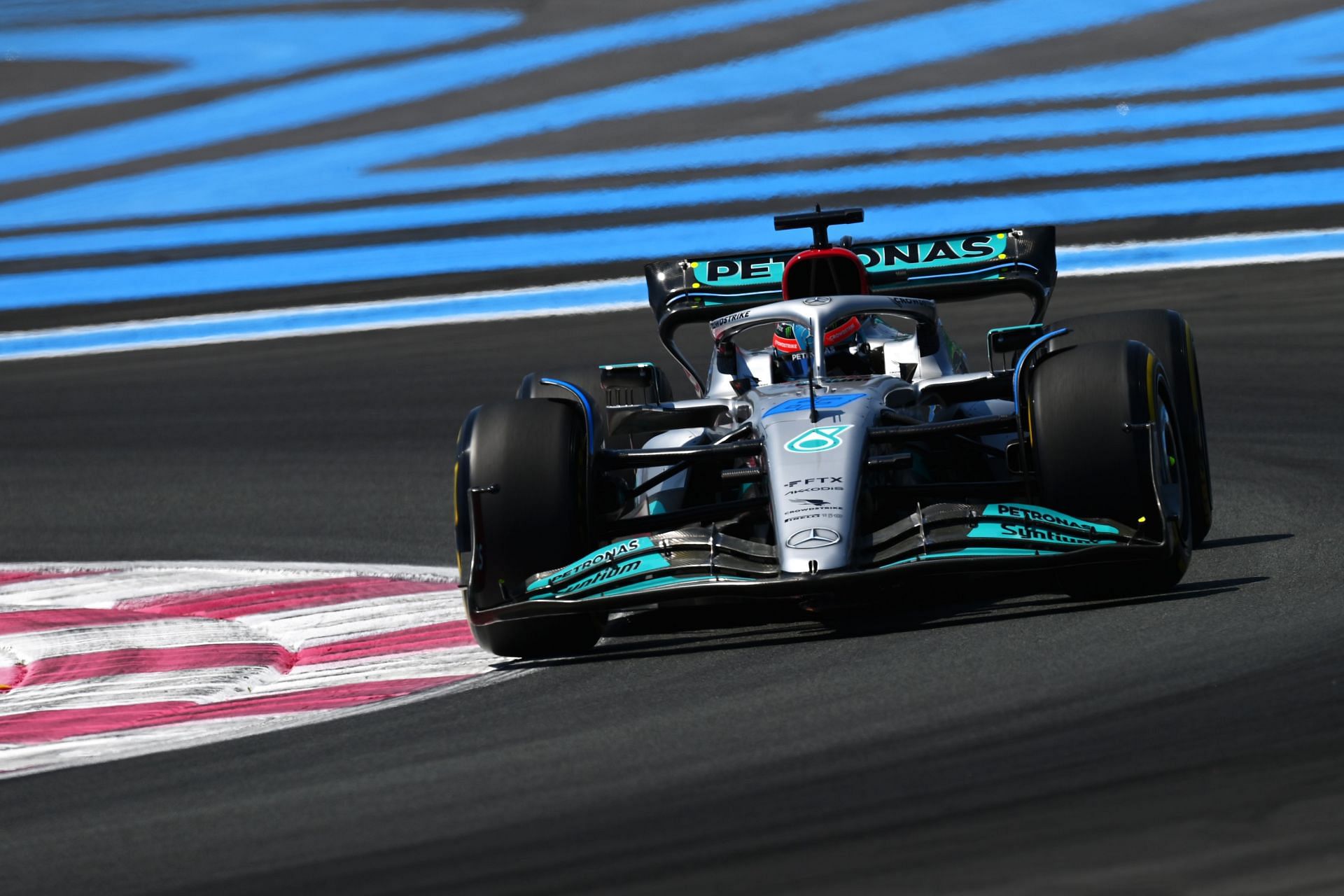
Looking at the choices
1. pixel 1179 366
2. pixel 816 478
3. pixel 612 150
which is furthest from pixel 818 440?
pixel 612 150

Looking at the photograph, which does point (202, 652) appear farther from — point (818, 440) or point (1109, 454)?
point (1109, 454)

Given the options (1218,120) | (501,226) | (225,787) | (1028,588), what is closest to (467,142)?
(501,226)

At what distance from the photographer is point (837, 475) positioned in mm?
6348

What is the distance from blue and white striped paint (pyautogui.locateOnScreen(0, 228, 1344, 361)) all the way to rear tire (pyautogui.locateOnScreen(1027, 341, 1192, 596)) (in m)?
7.95

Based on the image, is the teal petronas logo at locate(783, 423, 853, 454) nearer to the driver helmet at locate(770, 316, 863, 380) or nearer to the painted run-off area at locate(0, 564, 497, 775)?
the driver helmet at locate(770, 316, 863, 380)

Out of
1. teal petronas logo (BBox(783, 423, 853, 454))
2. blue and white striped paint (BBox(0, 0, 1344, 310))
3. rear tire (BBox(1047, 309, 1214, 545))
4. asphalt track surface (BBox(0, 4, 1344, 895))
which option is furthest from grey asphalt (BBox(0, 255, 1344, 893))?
blue and white striped paint (BBox(0, 0, 1344, 310))

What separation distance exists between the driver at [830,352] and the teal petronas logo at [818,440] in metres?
1.02

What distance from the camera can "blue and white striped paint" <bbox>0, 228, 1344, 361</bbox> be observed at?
14375 millimetres

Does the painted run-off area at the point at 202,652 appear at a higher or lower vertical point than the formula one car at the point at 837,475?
lower

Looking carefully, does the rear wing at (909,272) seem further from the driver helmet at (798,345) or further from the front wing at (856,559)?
the front wing at (856,559)

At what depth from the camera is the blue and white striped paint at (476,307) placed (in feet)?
47.2

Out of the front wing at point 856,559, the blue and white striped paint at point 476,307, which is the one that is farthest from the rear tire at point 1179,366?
the blue and white striped paint at point 476,307

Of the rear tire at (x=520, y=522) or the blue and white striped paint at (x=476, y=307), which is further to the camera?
the blue and white striped paint at (x=476, y=307)

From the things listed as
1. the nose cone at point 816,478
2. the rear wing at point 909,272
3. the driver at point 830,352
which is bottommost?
the nose cone at point 816,478
